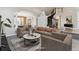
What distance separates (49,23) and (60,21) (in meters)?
0.19

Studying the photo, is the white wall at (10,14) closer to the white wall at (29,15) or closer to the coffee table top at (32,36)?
the white wall at (29,15)

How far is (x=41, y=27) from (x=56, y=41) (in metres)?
0.34

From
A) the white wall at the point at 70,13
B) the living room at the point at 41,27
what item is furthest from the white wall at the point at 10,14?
the white wall at the point at 70,13

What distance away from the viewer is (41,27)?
7.91ft

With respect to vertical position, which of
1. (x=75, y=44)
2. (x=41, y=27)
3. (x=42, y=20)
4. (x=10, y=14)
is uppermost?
(x=10, y=14)

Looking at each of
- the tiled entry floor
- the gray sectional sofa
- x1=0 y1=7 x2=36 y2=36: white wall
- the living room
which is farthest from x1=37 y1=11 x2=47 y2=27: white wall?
the tiled entry floor

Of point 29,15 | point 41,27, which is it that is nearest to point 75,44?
point 41,27

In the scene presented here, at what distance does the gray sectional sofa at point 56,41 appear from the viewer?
2.37m

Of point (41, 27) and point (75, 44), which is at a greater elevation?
point (41, 27)

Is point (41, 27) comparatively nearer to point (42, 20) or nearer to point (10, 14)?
point (42, 20)

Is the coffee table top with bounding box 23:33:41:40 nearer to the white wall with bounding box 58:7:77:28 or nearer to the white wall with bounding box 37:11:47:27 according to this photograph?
the white wall with bounding box 37:11:47:27

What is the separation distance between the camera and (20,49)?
242cm

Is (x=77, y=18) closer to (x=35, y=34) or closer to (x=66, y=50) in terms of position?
(x=66, y=50)

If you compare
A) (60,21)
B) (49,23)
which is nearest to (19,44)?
(49,23)
